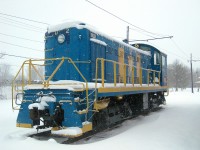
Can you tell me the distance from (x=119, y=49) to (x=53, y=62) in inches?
→ 124

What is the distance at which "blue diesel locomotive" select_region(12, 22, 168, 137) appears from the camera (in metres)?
6.55

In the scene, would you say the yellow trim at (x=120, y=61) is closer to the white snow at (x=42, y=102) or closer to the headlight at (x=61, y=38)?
the headlight at (x=61, y=38)

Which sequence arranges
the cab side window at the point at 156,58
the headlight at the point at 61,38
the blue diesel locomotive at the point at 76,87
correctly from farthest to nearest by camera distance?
the cab side window at the point at 156,58, the headlight at the point at 61,38, the blue diesel locomotive at the point at 76,87

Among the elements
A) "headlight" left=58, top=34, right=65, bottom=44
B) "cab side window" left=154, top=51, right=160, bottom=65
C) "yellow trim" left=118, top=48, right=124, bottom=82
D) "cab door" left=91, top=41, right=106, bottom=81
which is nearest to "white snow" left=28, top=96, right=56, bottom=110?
"cab door" left=91, top=41, right=106, bottom=81

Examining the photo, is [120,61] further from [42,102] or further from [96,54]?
[42,102]

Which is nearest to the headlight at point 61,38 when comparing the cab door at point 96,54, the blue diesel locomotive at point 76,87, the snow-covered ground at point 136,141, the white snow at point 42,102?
the blue diesel locomotive at point 76,87

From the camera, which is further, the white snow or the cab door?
the cab door

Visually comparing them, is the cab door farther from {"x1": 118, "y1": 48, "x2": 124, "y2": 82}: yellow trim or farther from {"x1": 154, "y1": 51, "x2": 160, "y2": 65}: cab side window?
{"x1": 154, "y1": 51, "x2": 160, "y2": 65}: cab side window

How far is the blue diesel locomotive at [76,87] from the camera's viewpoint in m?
6.55

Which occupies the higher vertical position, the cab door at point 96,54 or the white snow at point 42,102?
the cab door at point 96,54

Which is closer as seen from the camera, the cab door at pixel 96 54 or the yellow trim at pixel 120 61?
the cab door at pixel 96 54

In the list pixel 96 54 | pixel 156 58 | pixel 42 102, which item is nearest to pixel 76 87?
pixel 42 102

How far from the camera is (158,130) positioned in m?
7.75

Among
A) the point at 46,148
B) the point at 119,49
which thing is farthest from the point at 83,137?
the point at 119,49
